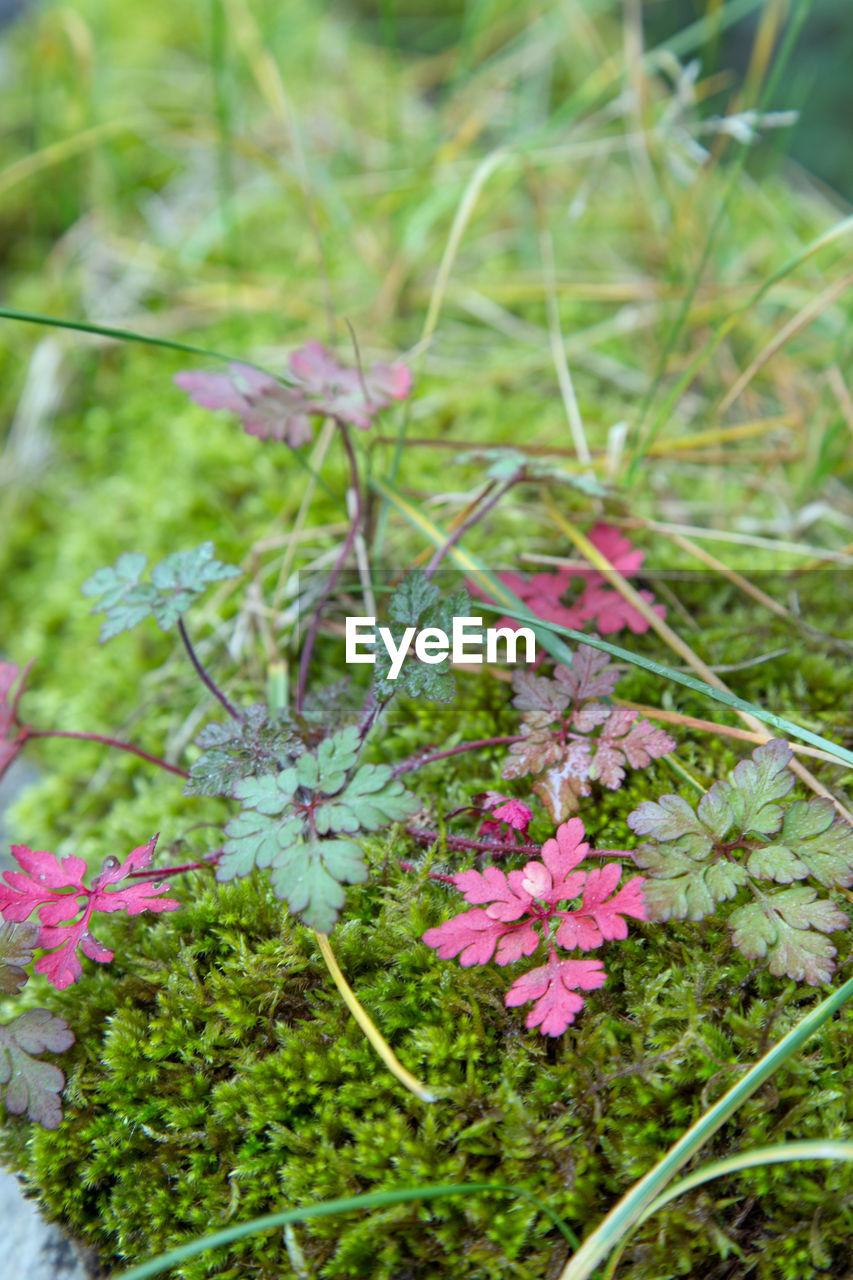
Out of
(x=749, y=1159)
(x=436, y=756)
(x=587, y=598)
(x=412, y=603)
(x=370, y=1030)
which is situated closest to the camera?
(x=749, y=1159)

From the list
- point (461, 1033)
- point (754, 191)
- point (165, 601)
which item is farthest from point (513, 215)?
point (461, 1033)

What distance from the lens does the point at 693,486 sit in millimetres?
2336

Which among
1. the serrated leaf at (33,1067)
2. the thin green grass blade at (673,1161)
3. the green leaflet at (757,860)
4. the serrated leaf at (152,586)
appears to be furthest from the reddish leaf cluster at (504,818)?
the serrated leaf at (33,1067)

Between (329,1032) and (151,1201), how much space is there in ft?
1.12

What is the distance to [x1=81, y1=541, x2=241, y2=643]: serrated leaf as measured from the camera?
4.92 ft

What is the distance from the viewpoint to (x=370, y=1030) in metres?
1.26

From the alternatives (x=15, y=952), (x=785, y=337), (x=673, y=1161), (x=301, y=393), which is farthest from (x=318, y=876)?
(x=785, y=337)

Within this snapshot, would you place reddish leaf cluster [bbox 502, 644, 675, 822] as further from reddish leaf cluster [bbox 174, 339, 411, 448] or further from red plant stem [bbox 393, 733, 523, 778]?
reddish leaf cluster [bbox 174, 339, 411, 448]

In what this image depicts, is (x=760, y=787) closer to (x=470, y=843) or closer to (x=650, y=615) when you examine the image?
(x=470, y=843)

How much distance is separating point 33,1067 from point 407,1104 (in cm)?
Result: 55

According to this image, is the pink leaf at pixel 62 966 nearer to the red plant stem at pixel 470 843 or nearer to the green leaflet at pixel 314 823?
the green leaflet at pixel 314 823

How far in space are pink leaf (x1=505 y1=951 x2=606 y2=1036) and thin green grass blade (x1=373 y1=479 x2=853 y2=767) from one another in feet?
1.47

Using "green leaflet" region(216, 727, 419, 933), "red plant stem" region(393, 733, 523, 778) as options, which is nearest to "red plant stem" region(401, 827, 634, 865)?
"red plant stem" region(393, 733, 523, 778)

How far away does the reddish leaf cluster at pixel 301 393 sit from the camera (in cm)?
156
